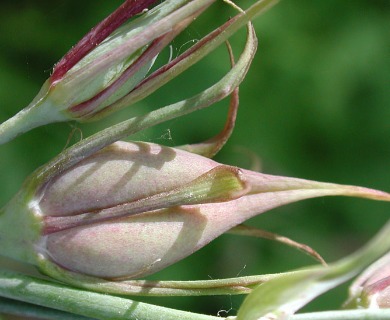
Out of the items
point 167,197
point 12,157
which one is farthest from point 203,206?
point 12,157

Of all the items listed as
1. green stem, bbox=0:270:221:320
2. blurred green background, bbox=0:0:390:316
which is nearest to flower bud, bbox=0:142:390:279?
green stem, bbox=0:270:221:320

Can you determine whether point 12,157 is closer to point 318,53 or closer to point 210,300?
point 210,300

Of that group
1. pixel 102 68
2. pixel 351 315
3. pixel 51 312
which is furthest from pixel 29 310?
pixel 351 315

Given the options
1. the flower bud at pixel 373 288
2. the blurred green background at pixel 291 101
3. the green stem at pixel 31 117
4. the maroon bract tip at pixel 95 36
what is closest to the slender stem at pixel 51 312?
the flower bud at pixel 373 288

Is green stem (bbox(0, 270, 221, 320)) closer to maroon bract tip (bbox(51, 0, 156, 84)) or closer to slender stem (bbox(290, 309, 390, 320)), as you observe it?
slender stem (bbox(290, 309, 390, 320))

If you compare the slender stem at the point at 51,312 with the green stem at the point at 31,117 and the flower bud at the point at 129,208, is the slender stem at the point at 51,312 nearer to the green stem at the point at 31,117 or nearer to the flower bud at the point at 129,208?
the flower bud at the point at 129,208
